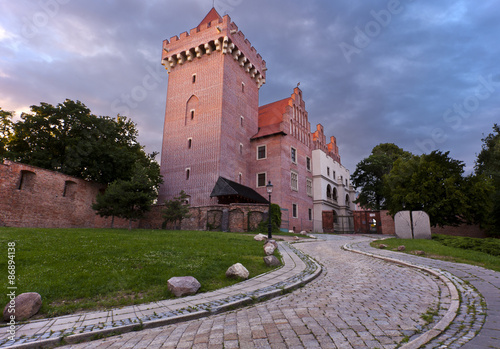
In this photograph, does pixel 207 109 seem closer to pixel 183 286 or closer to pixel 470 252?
pixel 470 252

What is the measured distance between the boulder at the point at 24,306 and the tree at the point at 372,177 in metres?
45.5

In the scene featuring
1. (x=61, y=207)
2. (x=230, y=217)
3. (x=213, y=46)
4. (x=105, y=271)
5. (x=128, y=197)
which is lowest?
(x=105, y=271)

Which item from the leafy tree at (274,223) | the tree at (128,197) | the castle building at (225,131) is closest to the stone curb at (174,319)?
the tree at (128,197)

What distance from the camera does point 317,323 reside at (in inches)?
168

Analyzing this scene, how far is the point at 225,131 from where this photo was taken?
32.5 m

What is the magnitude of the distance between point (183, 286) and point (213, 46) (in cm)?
3376

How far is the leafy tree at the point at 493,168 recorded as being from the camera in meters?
26.9

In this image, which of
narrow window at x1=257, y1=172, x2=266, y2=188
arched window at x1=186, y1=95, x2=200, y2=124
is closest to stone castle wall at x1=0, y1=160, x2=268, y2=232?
narrow window at x1=257, y1=172, x2=266, y2=188

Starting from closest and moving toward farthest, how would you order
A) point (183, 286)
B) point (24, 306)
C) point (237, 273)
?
point (24, 306)
point (183, 286)
point (237, 273)

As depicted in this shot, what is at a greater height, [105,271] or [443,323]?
[105,271]

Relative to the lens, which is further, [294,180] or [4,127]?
[294,180]

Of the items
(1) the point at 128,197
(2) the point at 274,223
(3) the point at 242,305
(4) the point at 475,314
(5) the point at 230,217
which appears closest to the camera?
(4) the point at 475,314

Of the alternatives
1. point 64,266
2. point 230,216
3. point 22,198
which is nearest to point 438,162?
point 230,216

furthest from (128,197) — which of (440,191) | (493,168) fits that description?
(493,168)
